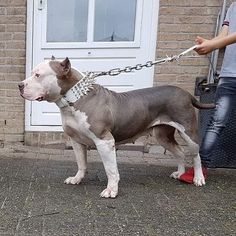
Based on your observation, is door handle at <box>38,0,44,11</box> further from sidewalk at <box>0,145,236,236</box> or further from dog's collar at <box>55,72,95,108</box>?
dog's collar at <box>55,72,95,108</box>

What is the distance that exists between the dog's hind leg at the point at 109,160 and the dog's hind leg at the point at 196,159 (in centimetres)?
89

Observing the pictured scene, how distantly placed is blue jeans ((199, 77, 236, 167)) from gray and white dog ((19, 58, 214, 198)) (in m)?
0.14

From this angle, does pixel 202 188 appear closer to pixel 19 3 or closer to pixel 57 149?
pixel 57 149

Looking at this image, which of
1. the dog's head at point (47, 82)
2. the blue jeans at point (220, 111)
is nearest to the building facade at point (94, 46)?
the blue jeans at point (220, 111)

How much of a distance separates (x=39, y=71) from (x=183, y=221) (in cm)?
176

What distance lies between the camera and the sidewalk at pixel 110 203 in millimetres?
3086

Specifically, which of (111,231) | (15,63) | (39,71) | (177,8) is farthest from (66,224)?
(177,8)

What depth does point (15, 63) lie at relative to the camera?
5895 mm

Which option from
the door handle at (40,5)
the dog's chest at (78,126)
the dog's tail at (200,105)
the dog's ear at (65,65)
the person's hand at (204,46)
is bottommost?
the dog's chest at (78,126)

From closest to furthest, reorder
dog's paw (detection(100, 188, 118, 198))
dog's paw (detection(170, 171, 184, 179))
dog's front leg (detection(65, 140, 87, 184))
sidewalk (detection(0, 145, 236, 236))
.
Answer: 1. sidewalk (detection(0, 145, 236, 236))
2. dog's paw (detection(100, 188, 118, 198))
3. dog's front leg (detection(65, 140, 87, 184))
4. dog's paw (detection(170, 171, 184, 179))

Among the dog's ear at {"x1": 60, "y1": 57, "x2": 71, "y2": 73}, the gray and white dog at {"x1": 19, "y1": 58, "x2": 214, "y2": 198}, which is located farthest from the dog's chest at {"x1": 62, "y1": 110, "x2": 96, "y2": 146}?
the dog's ear at {"x1": 60, "y1": 57, "x2": 71, "y2": 73}

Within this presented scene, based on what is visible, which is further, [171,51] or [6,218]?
[171,51]

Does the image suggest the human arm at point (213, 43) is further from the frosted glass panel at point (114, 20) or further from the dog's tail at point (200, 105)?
the frosted glass panel at point (114, 20)

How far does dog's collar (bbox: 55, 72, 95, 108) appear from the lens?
149 inches
